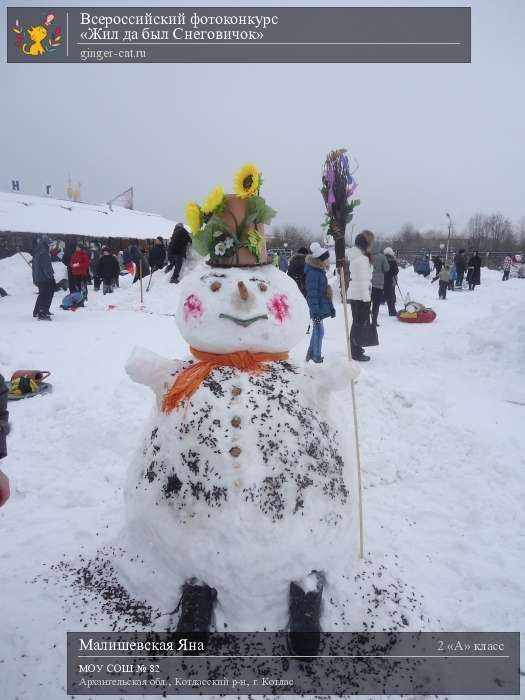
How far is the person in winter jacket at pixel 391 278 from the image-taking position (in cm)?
1062

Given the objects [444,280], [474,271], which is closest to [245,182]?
[444,280]

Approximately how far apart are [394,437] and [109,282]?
34.2 feet

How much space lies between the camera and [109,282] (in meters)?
13.0

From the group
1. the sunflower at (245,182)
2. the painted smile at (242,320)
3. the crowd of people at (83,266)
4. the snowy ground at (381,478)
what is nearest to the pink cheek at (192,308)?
the painted smile at (242,320)

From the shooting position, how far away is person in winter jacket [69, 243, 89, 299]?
11.6 m

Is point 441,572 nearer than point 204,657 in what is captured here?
No

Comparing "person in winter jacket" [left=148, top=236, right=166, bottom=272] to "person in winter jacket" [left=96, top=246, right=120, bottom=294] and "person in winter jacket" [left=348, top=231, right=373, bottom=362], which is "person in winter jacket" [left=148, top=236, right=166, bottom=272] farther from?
"person in winter jacket" [left=348, top=231, right=373, bottom=362]

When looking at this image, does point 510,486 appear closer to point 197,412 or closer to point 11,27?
point 197,412

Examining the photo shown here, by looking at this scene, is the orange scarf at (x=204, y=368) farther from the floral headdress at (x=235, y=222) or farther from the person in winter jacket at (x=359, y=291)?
the person in winter jacket at (x=359, y=291)

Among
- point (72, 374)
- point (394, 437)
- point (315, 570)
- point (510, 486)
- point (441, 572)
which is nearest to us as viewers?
point (315, 570)

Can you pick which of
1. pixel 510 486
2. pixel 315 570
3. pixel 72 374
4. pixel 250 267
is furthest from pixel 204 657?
pixel 72 374

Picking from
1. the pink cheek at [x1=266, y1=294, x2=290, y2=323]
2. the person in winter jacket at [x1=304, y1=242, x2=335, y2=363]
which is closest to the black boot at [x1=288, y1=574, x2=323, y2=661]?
the pink cheek at [x1=266, y1=294, x2=290, y2=323]

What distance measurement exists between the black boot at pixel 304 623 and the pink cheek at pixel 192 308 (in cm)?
154

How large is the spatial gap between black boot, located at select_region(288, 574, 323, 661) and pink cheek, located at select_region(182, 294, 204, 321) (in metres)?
1.54
